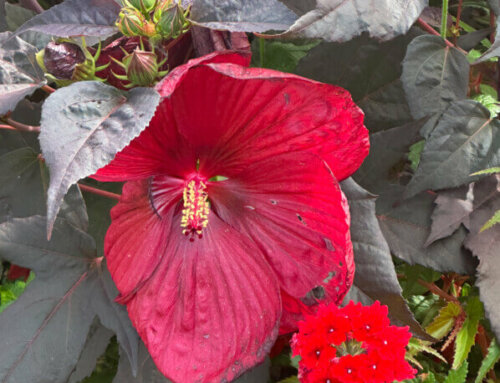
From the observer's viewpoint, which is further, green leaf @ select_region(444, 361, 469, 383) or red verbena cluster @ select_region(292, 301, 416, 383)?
green leaf @ select_region(444, 361, 469, 383)

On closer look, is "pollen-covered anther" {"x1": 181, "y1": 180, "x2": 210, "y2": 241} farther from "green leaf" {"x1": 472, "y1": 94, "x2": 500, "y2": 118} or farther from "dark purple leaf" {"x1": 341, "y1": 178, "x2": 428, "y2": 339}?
"green leaf" {"x1": 472, "y1": 94, "x2": 500, "y2": 118}

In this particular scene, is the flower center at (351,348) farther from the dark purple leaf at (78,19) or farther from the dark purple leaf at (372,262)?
the dark purple leaf at (78,19)

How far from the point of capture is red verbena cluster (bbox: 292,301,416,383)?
1.78 ft

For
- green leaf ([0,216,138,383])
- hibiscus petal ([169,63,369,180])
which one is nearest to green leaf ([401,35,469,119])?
hibiscus petal ([169,63,369,180])

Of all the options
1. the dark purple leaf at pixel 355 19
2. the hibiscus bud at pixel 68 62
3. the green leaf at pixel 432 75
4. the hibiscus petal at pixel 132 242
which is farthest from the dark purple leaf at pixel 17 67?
the green leaf at pixel 432 75

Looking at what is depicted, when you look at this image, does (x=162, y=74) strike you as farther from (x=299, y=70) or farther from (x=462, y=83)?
(x=462, y=83)

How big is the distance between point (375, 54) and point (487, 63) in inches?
6.4

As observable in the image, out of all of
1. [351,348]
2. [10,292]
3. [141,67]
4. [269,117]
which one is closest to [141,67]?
[141,67]

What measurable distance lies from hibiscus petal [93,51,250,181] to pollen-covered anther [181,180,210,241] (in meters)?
0.04

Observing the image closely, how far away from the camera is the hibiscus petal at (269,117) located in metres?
0.49

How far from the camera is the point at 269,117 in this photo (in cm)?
52

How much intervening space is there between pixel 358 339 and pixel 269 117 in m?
0.22

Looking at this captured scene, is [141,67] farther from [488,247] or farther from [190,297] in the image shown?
Answer: [488,247]

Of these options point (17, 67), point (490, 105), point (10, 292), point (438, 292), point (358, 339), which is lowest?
point (10, 292)
